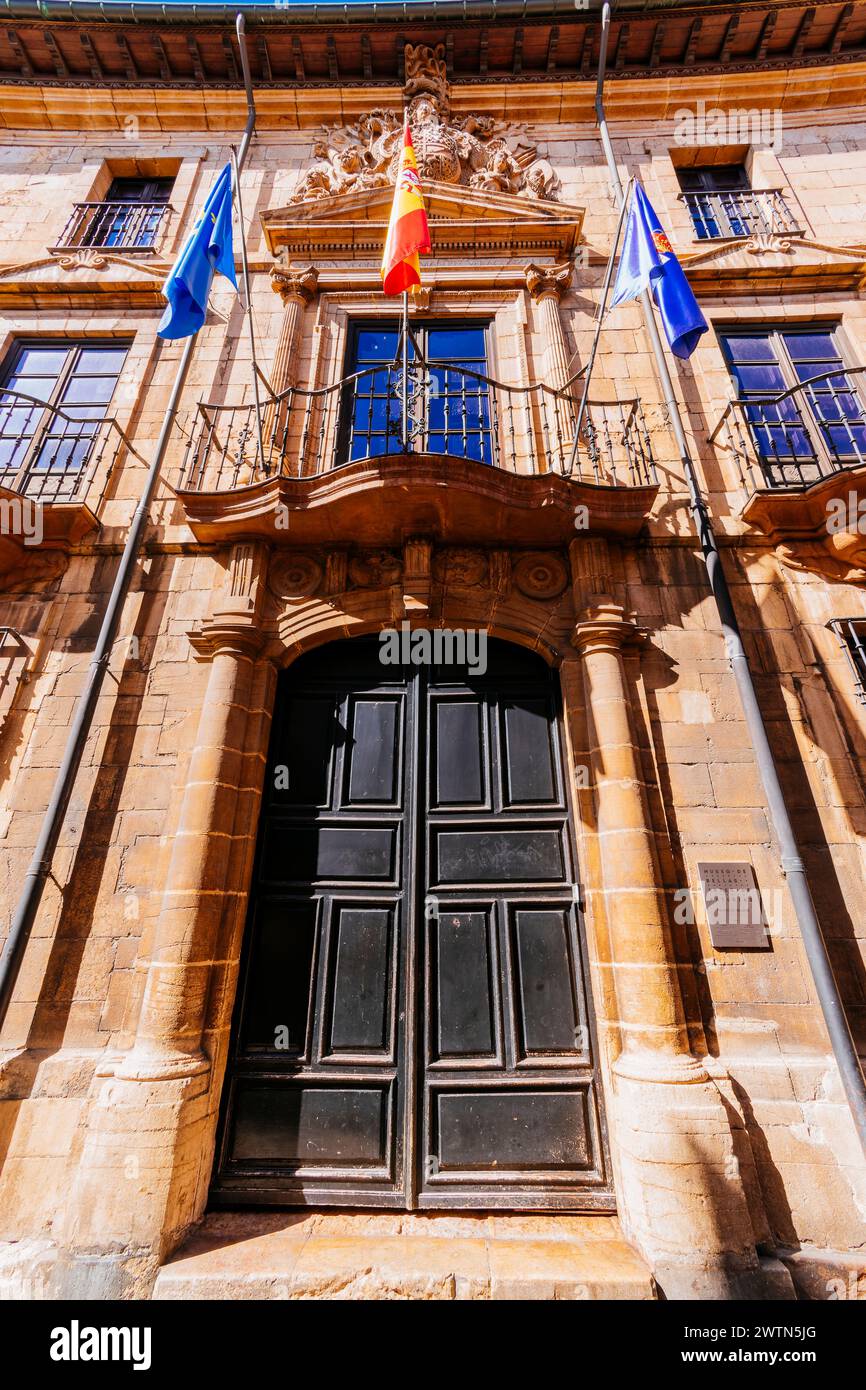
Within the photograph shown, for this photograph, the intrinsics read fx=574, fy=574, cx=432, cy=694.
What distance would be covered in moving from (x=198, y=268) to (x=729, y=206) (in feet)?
24.3

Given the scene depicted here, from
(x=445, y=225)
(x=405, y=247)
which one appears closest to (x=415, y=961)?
(x=405, y=247)

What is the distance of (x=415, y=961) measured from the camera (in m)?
4.36

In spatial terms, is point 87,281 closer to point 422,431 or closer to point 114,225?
point 114,225

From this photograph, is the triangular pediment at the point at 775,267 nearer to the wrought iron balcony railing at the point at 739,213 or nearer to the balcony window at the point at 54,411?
the wrought iron balcony railing at the point at 739,213

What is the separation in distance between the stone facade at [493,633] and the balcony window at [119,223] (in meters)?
0.33

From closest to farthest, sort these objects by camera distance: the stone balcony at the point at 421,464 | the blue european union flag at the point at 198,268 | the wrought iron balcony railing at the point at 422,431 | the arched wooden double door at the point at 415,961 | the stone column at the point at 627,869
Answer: the stone column at the point at 627,869 < the arched wooden double door at the point at 415,961 < the stone balcony at the point at 421,464 < the blue european union flag at the point at 198,268 < the wrought iron balcony railing at the point at 422,431

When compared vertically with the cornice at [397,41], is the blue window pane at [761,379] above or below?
below

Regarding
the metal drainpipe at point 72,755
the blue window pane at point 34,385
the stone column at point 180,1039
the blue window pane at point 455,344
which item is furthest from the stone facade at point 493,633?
the blue window pane at point 34,385

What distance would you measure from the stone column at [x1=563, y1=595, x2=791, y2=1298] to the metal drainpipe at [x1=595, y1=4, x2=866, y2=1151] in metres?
0.74

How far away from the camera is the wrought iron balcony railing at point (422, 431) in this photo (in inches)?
224

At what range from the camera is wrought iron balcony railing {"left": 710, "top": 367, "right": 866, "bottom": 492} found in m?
5.73

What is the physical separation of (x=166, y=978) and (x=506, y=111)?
39.4ft

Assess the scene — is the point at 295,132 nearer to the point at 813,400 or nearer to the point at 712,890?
the point at 813,400
